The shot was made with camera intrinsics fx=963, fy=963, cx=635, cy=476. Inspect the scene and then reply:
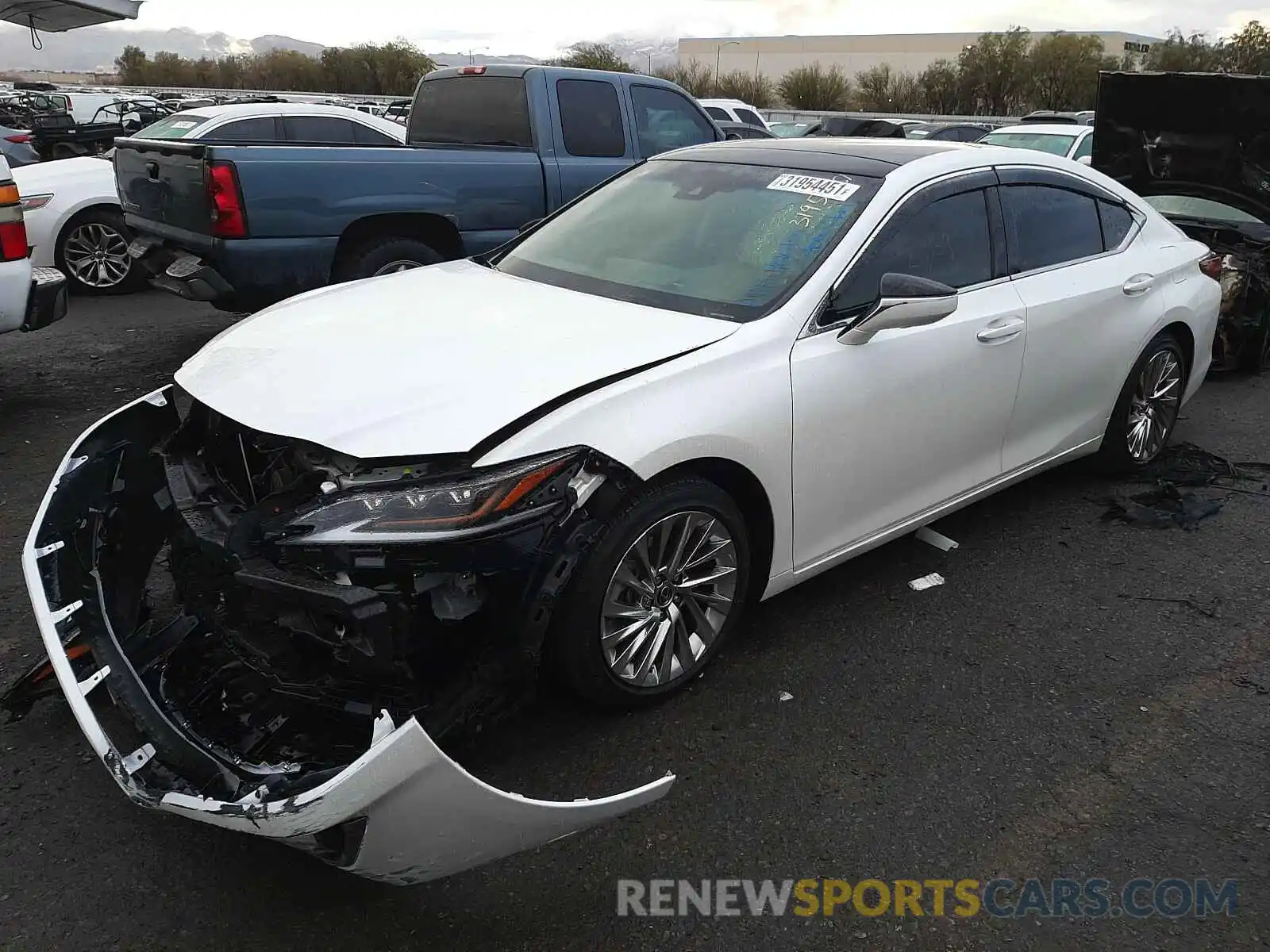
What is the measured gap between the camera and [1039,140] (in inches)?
399

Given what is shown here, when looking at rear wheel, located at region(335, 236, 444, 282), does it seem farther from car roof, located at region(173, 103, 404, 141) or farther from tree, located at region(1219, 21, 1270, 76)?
tree, located at region(1219, 21, 1270, 76)

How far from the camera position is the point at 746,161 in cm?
391

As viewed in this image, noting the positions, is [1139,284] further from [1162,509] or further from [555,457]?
[555,457]

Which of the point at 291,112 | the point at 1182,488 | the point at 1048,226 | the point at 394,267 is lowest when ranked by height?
the point at 1182,488

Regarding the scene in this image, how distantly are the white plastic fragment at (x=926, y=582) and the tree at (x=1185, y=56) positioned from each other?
44.2 metres

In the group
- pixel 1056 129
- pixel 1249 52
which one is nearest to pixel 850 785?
pixel 1056 129

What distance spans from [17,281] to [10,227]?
11.7 inches

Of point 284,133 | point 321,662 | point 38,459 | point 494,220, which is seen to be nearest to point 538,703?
point 321,662

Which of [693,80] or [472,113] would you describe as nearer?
[472,113]

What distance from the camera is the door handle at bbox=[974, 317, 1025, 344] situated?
372 centimetres

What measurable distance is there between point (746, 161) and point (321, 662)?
2.60 m

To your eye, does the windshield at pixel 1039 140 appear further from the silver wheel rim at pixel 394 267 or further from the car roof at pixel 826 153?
the car roof at pixel 826 153

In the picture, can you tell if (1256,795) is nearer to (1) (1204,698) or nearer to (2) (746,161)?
(1) (1204,698)

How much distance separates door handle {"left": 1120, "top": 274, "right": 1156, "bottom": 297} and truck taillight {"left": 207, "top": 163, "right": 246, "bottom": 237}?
490 centimetres
